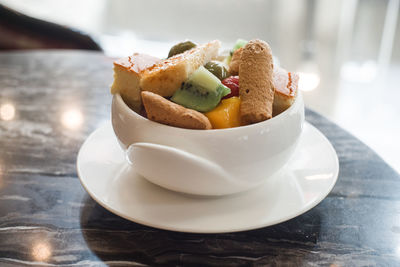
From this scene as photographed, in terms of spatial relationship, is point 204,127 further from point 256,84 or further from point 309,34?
point 309,34

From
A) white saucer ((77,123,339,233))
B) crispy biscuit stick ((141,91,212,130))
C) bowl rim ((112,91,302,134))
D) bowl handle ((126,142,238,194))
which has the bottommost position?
white saucer ((77,123,339,233))

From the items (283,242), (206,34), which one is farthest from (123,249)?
(206,34)

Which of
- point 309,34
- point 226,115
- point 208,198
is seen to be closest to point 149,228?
point 208,198

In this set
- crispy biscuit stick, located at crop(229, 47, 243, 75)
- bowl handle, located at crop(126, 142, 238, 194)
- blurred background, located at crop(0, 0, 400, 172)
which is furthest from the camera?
blurred background, located at crop(0, 0, 400, 172)

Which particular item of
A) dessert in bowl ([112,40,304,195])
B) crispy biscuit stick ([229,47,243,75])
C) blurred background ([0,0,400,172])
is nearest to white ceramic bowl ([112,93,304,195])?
dessert in bowl ([112,40,304,195])

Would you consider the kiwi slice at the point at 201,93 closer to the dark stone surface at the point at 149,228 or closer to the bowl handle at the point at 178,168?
the bowl handle at the point at 178,168

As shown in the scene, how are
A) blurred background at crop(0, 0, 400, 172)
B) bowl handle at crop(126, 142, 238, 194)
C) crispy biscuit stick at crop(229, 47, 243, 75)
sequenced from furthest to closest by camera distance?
blurred background at crop(0, 0, 400, 172), crispy biscuit stick at crop(229, 47, 243, 75), bowl handle at crop(126, 142, 238, 194)

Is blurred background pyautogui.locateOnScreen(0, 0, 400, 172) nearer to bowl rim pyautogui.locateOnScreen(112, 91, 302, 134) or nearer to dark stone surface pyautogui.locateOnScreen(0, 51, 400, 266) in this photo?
dark stone surface pyautogui.locateOnScreen(0, 51, 400, 266)
